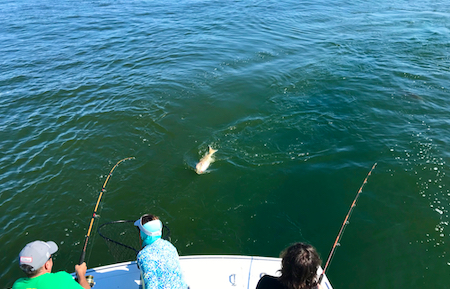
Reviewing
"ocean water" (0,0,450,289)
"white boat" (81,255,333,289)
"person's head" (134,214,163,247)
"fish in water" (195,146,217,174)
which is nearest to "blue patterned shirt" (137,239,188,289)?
"person's head" (134,214,163,247)

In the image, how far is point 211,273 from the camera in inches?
206

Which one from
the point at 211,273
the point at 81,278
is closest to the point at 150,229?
the point at 81,278

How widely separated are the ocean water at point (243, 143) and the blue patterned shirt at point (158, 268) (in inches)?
124

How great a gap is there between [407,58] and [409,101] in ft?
18.3

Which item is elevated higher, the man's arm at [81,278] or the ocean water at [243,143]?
the man's arm at [81,278]

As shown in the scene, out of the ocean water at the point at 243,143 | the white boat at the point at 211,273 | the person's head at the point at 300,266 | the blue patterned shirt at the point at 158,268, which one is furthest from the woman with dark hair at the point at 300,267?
the ocean water at the point at 243,143

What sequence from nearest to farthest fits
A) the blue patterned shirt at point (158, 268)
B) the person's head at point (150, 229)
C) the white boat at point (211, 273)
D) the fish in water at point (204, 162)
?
the blue patterned shirt at point (158, 268), the person's head at point (150, 229), the white boat at point (211, 273), the fish in water at point (204, 162)

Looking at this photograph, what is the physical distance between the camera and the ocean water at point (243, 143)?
735 cm

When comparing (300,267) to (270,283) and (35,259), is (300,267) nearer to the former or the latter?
(270,283)

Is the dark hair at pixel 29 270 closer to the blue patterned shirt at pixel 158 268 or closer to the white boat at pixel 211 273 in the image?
the blue patterned shirt at pixel 158 268

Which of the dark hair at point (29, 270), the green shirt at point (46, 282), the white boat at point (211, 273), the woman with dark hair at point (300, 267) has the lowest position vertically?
the white boat at point (211, 273)

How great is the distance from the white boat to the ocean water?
1.73m

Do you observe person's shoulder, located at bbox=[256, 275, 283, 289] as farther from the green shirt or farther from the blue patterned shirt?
the green shirt

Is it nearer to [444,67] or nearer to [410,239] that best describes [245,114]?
[410,239]
